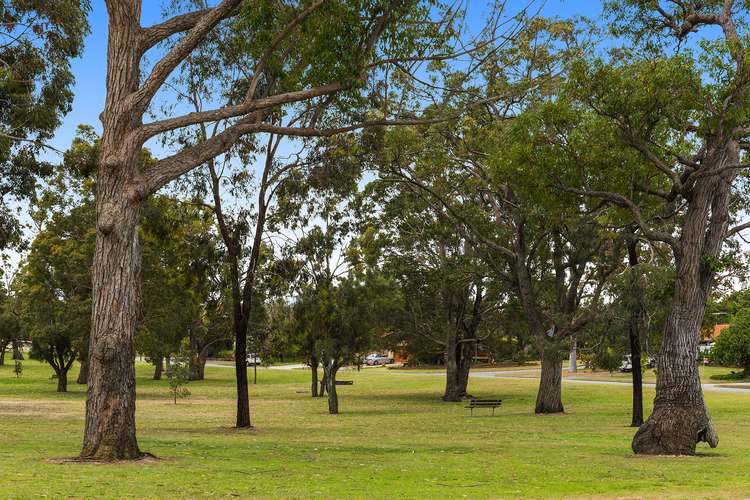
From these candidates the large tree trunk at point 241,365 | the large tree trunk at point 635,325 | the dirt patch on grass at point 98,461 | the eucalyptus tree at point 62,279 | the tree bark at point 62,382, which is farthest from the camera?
the tree bark at point 62,382

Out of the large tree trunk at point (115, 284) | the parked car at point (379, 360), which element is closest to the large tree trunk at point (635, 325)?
the large tree trunk at point (115, 284)

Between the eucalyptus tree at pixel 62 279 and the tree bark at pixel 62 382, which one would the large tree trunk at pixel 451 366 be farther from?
the tree bark at pixel 62 382

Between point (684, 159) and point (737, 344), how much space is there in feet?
140

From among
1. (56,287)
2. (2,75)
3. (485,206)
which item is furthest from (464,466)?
(56,287)

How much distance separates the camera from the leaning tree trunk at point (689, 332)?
18.9 m

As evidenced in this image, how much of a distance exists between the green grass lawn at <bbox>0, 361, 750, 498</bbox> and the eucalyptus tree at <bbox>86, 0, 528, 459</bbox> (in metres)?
1.74

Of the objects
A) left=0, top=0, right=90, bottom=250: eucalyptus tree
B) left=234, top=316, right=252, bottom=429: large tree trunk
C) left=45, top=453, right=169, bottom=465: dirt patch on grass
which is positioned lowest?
left=45, top=453, right=169, bottom=465: dirt patch on grass

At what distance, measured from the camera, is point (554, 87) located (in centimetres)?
2553

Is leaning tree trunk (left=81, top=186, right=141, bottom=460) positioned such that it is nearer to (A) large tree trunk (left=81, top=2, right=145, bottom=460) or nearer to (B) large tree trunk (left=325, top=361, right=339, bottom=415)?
(A) large tree trunk (left=81, top=2, right=145, bottom=460)

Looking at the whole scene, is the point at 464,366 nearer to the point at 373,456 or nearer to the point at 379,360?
the point at 373,456

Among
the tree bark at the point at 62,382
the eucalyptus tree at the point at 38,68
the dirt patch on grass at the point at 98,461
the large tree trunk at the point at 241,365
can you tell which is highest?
the eucalyptus tree at the point at 38,68

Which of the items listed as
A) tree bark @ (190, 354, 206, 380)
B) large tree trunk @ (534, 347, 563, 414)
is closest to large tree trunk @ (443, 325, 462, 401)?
large tree trunk @ (534, 347, 563, 414)

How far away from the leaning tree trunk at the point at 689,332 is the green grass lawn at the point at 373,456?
727mm

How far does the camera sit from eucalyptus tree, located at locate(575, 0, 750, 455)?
18109 millimetres
